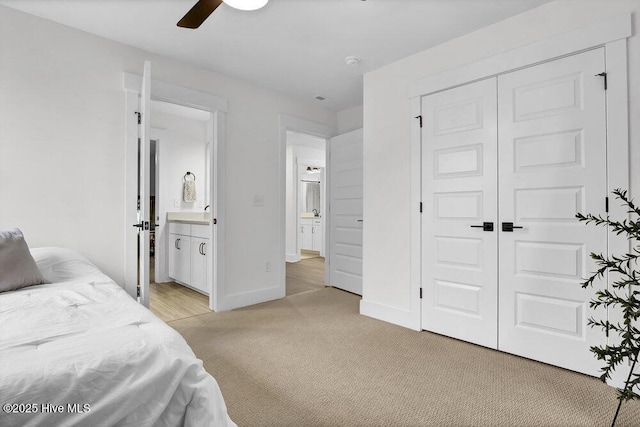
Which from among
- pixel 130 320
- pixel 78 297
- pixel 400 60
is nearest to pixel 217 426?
pixel 130 320

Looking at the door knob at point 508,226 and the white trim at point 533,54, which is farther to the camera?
the door knob at point 508,226

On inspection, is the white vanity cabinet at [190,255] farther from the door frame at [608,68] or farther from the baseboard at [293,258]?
the door frame at [608,68]

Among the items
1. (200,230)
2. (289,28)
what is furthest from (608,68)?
(200,230)

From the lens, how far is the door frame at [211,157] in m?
2.71

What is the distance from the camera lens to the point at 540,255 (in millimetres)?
2189

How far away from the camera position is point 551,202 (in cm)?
214

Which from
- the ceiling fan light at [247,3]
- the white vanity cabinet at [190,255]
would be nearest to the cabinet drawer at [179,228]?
the white vanity cabinet at [190,255]

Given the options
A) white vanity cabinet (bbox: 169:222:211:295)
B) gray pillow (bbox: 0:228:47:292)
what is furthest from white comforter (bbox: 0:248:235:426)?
white vanity cabinet (bbox: 169:222:211:295)

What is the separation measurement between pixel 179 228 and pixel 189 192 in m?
0.69

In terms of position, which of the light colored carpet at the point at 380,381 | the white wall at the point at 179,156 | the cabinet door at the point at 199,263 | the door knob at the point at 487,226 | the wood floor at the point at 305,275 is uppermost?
the white wall at the point at 179,156

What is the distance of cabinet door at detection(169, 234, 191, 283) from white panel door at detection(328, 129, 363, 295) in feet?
6.20

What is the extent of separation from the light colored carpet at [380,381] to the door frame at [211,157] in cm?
55

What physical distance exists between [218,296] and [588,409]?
9.54 ft

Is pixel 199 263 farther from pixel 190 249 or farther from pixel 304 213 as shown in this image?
pixel 304 213
